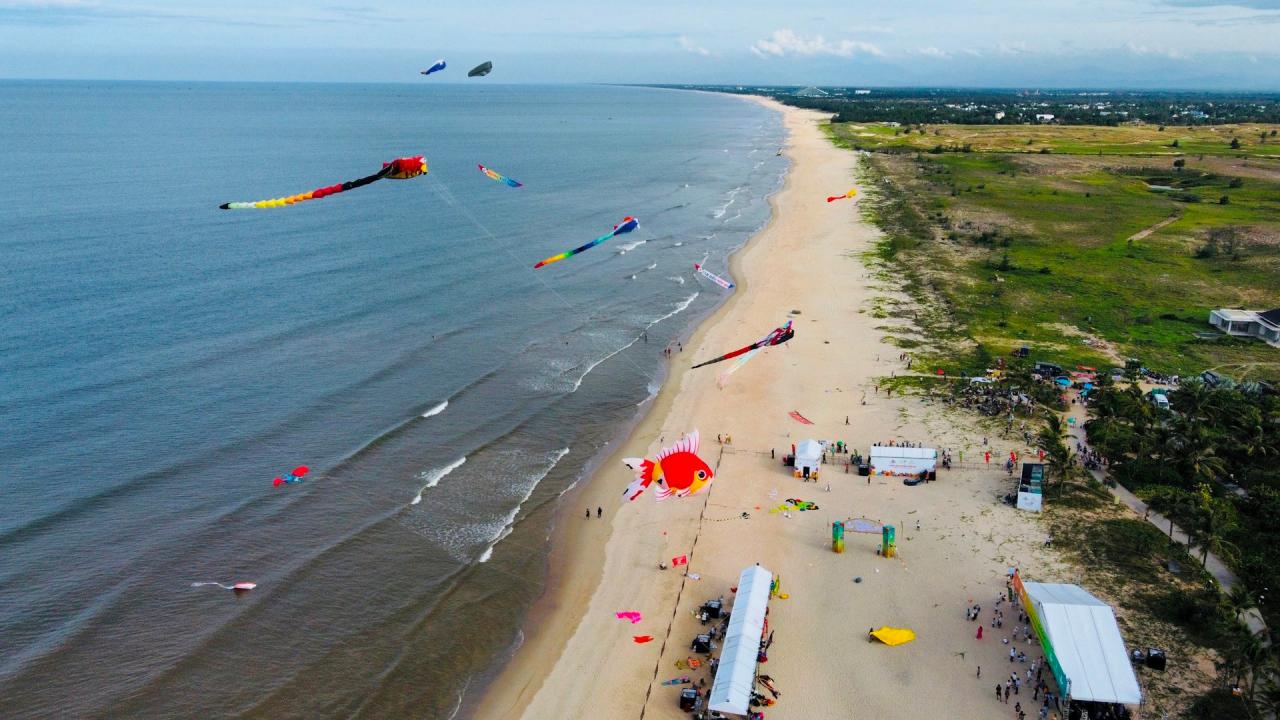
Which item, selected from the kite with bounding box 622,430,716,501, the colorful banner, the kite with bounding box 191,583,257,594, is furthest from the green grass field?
the kite with bounding box 191,583,257,594

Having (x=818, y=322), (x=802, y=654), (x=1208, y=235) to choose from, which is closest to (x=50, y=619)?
(x=802, y=654)

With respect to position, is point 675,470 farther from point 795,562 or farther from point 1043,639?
point 1043,639

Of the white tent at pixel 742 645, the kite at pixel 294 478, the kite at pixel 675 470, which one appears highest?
the kite at pixel 675 470

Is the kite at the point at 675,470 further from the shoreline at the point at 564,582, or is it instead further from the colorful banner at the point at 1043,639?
the colorful banner at the point at 1043,639

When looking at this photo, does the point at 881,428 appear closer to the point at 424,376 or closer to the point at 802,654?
the point at 802,654

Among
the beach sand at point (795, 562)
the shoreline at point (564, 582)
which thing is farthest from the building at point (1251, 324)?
the shoreline at point (564, 582)

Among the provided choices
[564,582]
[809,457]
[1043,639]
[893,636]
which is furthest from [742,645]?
[809,457]
